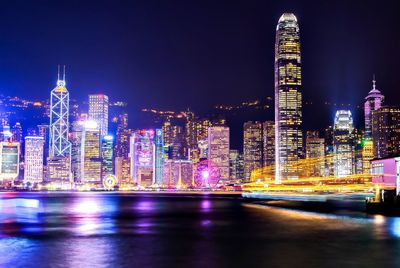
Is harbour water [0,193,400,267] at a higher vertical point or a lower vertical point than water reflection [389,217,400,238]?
lower

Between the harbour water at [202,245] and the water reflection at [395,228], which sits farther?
the water reflection at [395,228]

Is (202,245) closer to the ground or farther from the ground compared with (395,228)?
closer to the ground

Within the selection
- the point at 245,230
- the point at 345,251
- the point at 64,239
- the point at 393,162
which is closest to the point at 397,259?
the point at 345,251

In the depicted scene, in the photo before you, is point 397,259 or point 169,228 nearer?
point 397,259

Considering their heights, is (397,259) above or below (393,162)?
below

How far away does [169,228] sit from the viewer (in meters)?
44.2

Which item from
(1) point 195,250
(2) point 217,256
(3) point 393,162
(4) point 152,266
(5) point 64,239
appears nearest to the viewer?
(4) point 152,266

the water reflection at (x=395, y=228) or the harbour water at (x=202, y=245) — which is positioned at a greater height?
the water reflection at (x=395, y=228)

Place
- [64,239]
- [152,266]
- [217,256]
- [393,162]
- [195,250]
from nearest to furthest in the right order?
[152,266] < [217,256] < [195,250] < [64,239] < [393,162]

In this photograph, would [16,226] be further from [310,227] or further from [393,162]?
[393,162]

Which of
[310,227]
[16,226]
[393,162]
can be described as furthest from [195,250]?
[393,162]

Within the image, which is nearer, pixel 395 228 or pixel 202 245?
pixel 202 245

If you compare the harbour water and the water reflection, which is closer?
the harbour water

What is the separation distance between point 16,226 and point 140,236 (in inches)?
525
